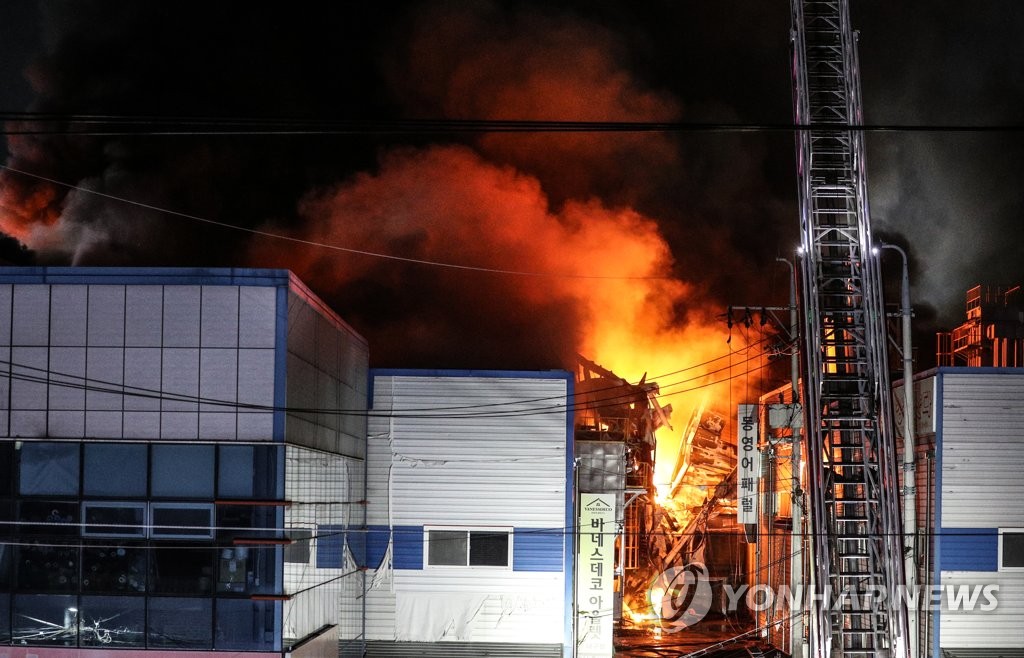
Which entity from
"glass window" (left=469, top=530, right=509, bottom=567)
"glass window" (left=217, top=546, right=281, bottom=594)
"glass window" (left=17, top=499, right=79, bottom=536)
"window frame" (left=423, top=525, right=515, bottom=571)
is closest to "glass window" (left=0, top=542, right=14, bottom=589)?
"glass window" (left=17, top=499, right=79, bottom=536)

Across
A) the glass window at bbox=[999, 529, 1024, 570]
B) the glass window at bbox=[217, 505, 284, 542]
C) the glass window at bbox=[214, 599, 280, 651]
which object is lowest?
the glass window at bbox=[214, 599, 280, 651]

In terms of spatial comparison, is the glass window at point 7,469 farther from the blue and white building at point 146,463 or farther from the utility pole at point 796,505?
the utility pole at point 796,505

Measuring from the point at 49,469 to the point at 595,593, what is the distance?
11.8 meters

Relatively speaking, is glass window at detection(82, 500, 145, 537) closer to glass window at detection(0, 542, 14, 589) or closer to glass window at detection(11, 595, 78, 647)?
glass window at detection(11, 595, 78, 647)

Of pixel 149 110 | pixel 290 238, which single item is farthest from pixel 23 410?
pixel 149 110

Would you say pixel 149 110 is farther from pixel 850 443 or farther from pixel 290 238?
pixel 850 443

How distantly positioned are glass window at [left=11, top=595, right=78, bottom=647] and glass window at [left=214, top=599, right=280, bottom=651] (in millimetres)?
2153

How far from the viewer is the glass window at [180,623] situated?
15.4m

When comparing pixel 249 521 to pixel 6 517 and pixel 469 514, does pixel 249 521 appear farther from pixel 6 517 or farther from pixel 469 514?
pixel 469 514

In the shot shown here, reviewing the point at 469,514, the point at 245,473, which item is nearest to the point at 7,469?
the point at 245,473

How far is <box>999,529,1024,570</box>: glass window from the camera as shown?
69.9 feet

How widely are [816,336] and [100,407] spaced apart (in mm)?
12119

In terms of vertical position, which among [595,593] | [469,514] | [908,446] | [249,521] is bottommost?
[595,593]

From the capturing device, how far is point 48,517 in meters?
15.7
